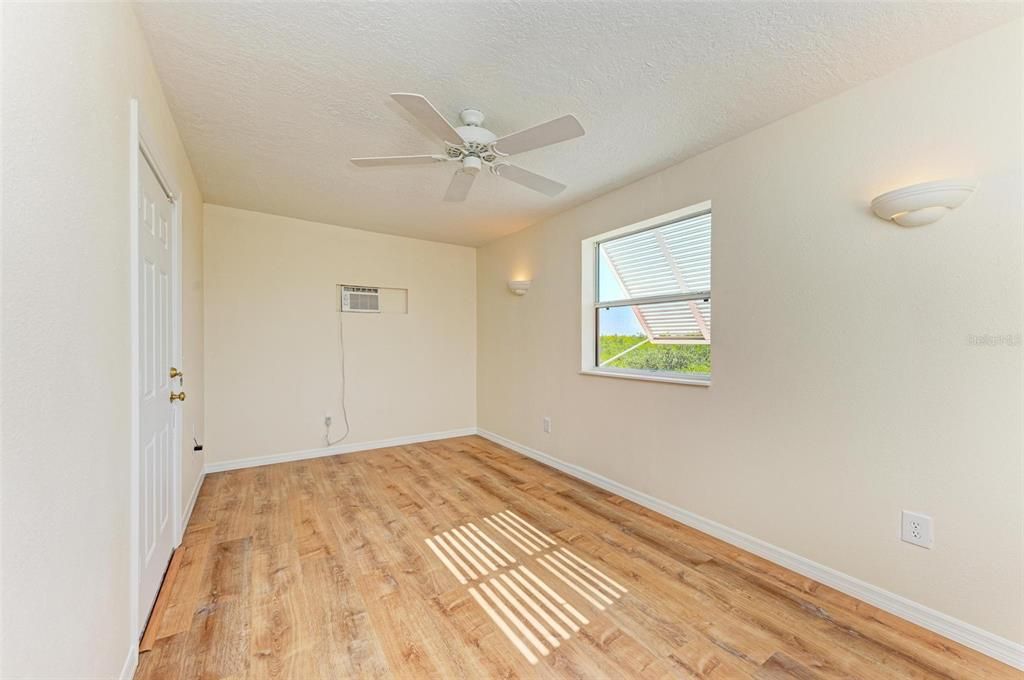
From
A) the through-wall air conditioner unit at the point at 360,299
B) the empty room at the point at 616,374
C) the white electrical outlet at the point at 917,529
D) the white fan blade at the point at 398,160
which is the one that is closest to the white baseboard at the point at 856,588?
the empty room at the point at 616,374

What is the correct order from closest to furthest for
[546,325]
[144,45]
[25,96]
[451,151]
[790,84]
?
Result: 1. [25,96]
2. [144,45]
3. [790,84]
4. [451,151]
5. [546,325]

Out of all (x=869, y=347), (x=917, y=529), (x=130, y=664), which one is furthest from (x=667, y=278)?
(x=130, y=664)

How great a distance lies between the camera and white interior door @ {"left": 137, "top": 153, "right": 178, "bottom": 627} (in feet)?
5.39

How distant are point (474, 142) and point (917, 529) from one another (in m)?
2.63

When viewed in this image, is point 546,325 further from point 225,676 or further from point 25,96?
point 25,96

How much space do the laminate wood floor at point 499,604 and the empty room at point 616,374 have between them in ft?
0.06

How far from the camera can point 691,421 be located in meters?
2.60

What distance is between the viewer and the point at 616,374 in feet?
10.3

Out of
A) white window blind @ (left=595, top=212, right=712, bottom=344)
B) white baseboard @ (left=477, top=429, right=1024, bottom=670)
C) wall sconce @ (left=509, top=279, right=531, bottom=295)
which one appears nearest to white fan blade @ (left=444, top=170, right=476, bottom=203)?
white window blind @ (left=595, top=212, right=712, bottom=344)

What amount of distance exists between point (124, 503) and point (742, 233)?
3052 millimetres

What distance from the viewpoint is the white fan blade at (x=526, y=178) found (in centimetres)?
222

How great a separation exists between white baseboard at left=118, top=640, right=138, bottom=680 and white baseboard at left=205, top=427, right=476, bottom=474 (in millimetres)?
2467

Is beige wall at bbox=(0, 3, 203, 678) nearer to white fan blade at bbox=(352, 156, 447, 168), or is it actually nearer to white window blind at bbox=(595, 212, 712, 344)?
white fan blade at bbox=(352, 156, 447, 168)

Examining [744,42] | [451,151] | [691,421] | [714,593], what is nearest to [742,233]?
[744,42]
